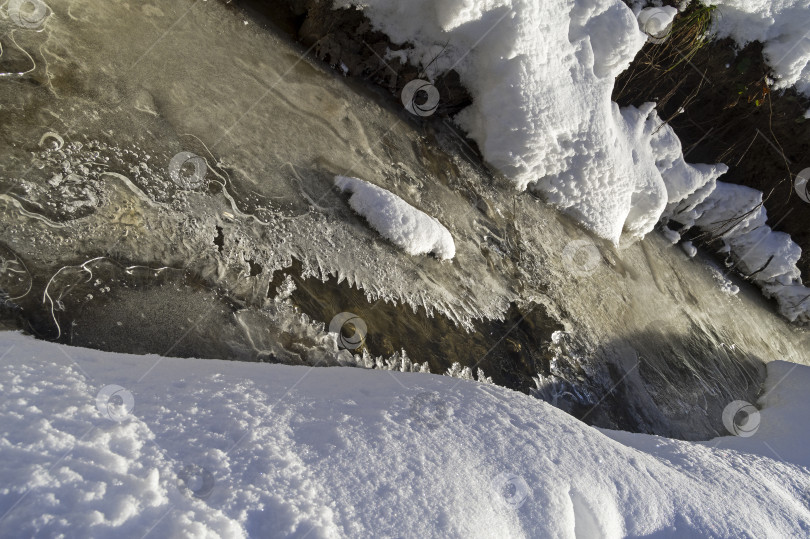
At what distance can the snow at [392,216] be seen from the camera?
3.69 m

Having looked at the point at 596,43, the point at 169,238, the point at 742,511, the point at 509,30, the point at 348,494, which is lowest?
the point at 169,238

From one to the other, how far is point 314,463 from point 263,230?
1.65m

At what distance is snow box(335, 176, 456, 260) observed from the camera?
3.69 meters

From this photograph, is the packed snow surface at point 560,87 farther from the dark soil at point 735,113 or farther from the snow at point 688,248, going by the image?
the snow at point 688,248

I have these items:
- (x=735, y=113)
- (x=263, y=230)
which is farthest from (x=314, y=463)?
(x=735, y=113)

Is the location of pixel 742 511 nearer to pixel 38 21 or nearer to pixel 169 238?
pixel 169 238

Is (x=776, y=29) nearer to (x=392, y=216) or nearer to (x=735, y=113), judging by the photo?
(x=735, y=113)

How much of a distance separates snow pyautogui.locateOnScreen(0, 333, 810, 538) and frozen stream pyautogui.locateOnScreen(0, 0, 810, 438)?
43cm

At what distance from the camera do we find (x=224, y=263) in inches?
122

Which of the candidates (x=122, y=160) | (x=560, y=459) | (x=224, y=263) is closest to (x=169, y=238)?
(x=224, y=263)

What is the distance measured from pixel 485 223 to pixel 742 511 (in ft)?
7.87

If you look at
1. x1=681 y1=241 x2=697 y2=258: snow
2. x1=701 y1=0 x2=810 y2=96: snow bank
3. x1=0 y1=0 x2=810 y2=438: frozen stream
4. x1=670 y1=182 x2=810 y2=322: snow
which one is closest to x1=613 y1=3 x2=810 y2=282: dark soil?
x1=701 y1=0 x2=810 y2=96: snow bank

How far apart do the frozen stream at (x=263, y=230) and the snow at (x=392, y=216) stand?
0.24 feet

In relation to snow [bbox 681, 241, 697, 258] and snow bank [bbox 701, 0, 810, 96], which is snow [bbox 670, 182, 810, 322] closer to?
snow [bbox 681, 241, 697, 258]
